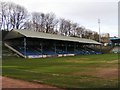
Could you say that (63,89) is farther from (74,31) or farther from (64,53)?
(74,31)

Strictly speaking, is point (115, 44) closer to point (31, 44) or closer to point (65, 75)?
point (31, 44)

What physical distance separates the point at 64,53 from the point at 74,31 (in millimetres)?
47531

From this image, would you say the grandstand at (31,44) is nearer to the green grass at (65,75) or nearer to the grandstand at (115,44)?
the green grass at (65,75)

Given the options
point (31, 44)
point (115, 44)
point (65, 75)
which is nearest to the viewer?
point (65, 75)

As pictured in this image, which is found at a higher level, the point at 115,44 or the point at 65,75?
the point at 65,75

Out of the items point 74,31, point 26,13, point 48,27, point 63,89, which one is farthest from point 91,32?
point 63,89

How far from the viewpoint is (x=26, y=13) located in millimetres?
82875

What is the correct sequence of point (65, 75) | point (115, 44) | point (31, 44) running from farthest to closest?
1. point (115, 44)
2. point (31, 44)
3. point (65, 75)

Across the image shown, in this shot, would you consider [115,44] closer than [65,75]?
No

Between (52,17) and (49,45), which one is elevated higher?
(52,17)

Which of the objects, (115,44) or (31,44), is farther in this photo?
(115,44)

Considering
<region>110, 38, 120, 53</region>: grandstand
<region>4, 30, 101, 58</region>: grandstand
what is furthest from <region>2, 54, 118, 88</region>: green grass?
<region>110, 38, 120, 53</region>: grandstand

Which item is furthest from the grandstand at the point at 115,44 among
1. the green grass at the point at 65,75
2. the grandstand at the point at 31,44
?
the green grass at the point at 65,75

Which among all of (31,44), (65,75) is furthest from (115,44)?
(65,75)
